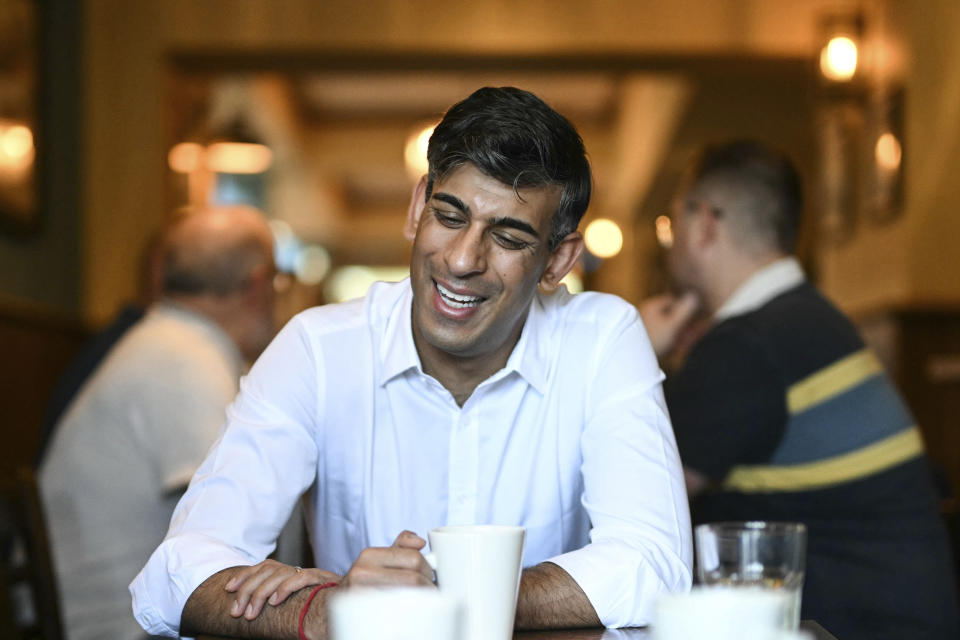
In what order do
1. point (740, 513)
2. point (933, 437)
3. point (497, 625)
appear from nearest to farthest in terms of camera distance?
point (497, 625), point (740, 513), point (933, 437)

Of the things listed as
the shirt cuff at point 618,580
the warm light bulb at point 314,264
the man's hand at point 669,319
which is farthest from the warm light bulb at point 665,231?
the warm light bulb at point 314,264

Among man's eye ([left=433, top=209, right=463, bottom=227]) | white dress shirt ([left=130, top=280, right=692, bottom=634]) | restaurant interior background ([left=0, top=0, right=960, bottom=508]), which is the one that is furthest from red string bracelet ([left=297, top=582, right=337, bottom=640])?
restaurant interior background ([left=0, top=0, right=960, bottom=508])

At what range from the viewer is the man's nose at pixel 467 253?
162 centimetres

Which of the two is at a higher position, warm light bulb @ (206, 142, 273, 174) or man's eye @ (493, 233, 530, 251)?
warm light bulb @ (206, 142, 273, 174)

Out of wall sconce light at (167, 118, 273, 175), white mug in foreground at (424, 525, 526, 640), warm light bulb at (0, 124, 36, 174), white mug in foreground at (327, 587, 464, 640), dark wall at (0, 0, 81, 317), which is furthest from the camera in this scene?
wall sconce light at (167, 118, 273, 175)

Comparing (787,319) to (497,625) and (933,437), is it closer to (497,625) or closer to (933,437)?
(497,625)

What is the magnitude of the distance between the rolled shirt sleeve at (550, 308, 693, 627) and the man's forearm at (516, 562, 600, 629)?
13 millimetres

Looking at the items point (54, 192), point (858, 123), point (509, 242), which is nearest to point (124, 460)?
point (509, 242)

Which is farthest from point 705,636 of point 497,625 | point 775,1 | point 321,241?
point 321,241

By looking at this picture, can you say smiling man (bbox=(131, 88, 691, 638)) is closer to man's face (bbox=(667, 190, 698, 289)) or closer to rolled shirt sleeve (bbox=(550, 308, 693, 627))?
rolled shirt sleeve (bbox=(550, 308, 693, 627))

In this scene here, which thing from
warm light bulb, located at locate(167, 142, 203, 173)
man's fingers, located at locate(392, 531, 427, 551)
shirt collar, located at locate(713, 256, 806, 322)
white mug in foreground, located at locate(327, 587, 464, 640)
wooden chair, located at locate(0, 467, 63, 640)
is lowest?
wooden chair, located at locate(0, 467, 63, 640)

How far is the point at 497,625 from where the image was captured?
102 cm

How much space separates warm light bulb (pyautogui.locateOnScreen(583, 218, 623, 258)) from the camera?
12.3m

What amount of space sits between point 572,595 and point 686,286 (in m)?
1.44
